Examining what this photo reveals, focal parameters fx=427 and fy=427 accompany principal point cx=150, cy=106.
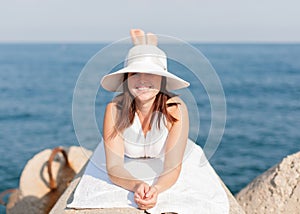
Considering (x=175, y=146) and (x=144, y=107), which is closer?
(x=175, y=146)

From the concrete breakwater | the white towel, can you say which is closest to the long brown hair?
the white towel

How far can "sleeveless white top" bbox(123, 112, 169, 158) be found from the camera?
3771 millimetres

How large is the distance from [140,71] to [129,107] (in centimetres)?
52

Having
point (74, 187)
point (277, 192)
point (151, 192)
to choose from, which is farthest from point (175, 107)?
point (277, 192)

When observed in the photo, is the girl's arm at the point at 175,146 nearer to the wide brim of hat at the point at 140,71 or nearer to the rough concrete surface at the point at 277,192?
the wide brim of hat at the point at 140,71

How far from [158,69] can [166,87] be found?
311mm

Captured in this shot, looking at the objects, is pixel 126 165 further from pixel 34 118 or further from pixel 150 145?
pixel 34 118

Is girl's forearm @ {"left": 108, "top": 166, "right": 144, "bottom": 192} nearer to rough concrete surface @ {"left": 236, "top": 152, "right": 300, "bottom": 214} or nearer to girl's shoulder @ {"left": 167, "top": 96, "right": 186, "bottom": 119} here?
girl's shoulder @ {"left": 167, "top": 96, "right": 186, "bottom": 119}

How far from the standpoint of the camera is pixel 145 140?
153 inches

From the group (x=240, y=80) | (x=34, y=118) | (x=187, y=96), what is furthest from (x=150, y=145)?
(x=240, y=80)

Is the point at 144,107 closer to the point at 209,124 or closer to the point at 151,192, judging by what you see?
the point at 209,124

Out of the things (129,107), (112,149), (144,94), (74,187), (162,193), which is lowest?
(74,187)

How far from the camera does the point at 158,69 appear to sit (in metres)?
3.37

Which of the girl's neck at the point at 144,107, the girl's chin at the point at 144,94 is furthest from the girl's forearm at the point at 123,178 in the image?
the girl's chin at the point at 144,94
